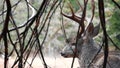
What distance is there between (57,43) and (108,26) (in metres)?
5.49

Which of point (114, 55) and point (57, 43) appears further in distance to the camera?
point (57, 43)

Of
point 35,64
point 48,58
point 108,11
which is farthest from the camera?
point 48,58

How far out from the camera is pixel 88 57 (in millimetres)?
4797

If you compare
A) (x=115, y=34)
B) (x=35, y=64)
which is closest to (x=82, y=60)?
(x=115, y=34)

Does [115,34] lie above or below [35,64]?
above

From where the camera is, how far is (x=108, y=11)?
612 cm

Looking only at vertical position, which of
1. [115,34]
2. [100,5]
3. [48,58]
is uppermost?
[100,5]

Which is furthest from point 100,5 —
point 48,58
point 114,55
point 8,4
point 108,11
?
point 48,58

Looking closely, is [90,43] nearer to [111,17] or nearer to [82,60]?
[82,60]

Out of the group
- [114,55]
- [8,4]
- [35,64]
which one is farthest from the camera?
[35,64]

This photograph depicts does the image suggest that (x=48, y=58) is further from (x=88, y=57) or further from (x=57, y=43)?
(x=88, y=57)

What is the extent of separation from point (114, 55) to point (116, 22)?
3.01ft

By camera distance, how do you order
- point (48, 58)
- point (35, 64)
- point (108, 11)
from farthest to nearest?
point (48, 58) → point (35, 64) → point (108, 11)

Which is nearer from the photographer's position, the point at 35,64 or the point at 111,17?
the point at 111,17
